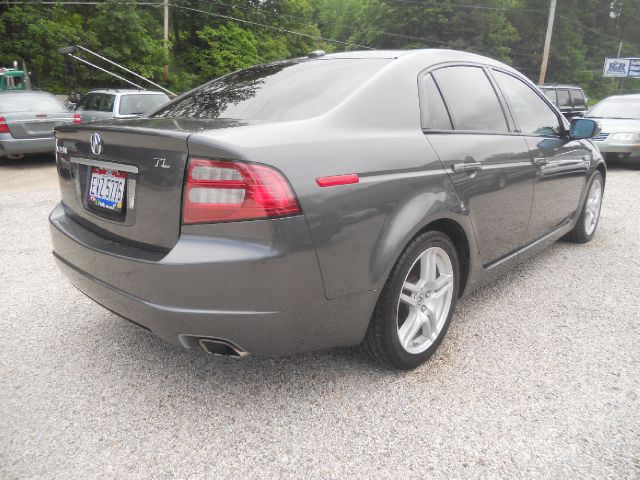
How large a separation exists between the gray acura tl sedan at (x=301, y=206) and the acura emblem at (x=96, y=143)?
19 millimetres

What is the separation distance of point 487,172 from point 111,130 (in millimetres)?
1917

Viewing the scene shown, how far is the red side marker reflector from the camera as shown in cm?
192

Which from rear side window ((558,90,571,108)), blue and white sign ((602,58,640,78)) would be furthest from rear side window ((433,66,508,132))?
blue and white sign ((602,58,640,78))

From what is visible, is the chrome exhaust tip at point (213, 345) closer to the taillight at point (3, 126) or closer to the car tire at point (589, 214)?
the car tire at point (589, 214)

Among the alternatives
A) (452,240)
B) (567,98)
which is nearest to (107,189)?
(452,240)

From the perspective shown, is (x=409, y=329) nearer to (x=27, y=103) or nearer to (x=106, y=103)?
(x=27, y=103)

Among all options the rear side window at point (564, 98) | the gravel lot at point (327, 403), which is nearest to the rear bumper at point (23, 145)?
the gravel lot at point (327, 403)

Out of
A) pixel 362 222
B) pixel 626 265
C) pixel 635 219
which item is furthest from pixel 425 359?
pixel 635 219

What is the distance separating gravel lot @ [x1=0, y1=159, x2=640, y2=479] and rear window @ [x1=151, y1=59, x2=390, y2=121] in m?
1.26

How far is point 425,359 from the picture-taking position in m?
2.55

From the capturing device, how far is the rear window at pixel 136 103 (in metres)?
10.9

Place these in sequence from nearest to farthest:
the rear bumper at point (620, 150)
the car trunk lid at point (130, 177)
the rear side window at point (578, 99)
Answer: the car trunk lid at point (130, 177)
the rear bumper at point (620, 150)
the rear side window at point (578, 99)

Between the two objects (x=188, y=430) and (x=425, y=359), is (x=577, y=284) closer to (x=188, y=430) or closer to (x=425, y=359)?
(x=425, y=359)

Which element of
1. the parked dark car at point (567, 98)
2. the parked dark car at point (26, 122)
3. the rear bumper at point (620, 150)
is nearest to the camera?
the parked dark car at point (26, 122)
